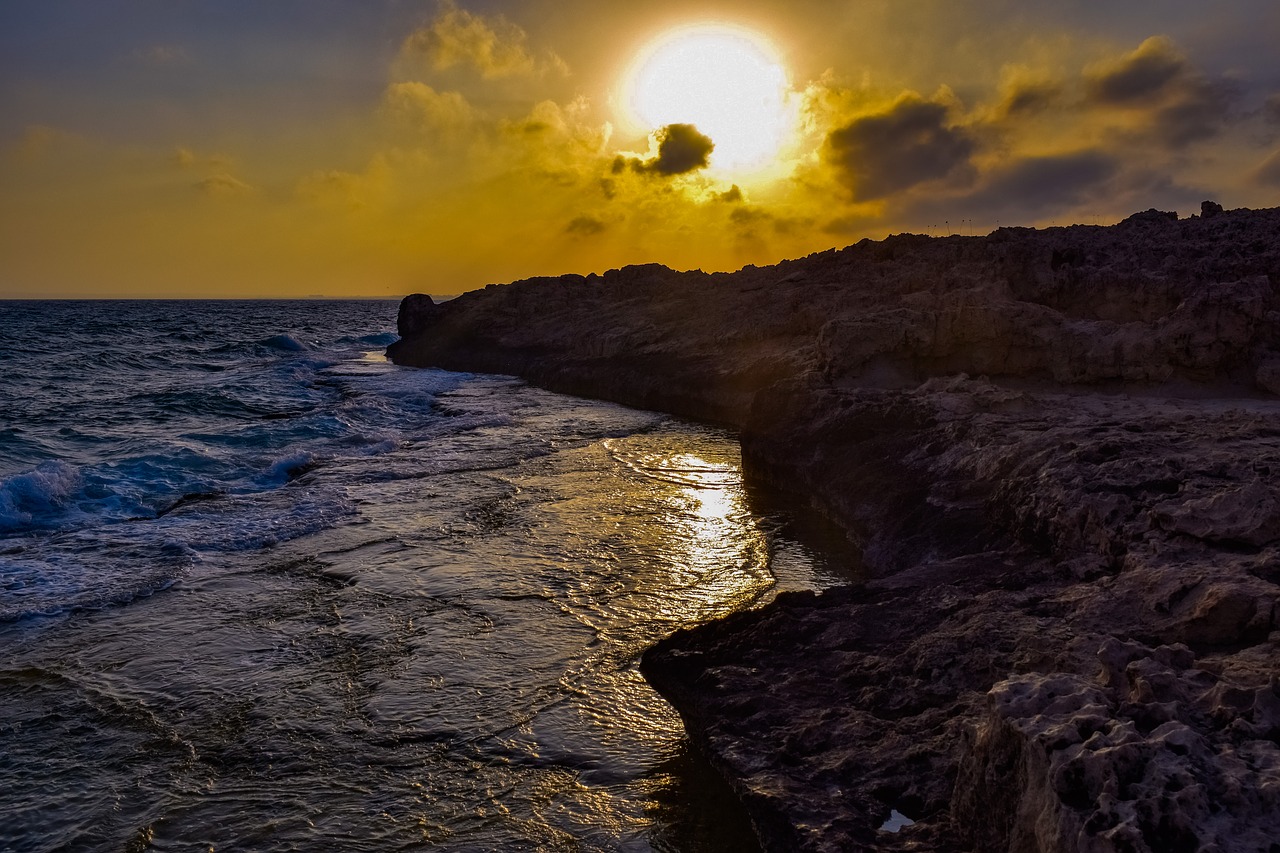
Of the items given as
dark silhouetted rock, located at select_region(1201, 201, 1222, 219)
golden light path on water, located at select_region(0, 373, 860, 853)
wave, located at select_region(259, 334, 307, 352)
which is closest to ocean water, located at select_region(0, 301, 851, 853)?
golden light path on water, located at select_region(0, 373, 860, 853)

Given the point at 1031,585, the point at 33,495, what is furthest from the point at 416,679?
the point at 33,495

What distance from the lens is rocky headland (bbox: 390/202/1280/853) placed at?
4074 mm

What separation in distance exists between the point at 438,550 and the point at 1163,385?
12.4 m

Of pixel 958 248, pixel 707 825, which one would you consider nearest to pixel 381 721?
pixel 707 825

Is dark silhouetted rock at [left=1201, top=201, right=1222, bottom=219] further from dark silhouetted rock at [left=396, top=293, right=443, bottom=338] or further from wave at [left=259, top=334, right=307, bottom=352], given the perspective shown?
wave at [left=259, top=334, right=307, bottom=352]

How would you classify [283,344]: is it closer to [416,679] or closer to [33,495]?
[33,495]

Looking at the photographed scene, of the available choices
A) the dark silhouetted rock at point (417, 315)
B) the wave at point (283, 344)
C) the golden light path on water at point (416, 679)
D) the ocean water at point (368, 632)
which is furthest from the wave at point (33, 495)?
the wave at point (283, 344)

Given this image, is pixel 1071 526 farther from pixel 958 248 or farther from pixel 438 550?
pixel 958 248

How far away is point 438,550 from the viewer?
39.7 feet

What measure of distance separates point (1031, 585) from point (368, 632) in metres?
6.73

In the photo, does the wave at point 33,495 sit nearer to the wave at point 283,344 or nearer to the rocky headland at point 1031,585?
the rocky headland at point 1031,585

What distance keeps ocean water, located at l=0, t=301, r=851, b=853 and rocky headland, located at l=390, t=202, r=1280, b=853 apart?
976 mm

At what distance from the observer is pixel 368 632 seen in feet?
30.2

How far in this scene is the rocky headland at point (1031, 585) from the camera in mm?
4074
